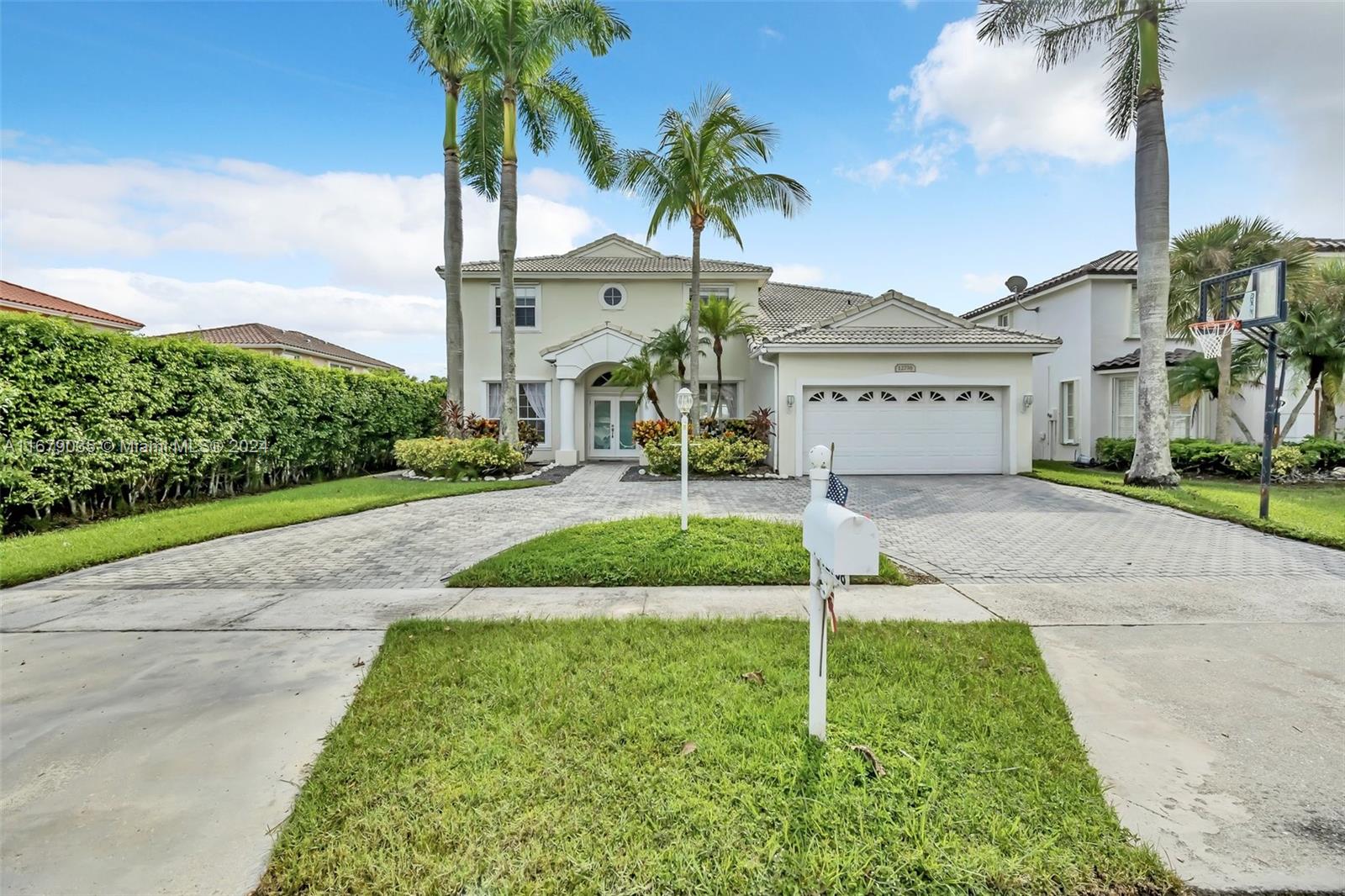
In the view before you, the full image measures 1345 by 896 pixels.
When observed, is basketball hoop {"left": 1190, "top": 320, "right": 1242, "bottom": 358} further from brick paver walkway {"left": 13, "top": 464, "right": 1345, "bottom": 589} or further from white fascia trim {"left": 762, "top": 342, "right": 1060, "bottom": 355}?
white fascia trim {"left": 762, "top": 342, "right": 1060, "bottom": 355}

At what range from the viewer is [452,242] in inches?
671

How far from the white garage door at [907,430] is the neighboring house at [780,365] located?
3 centimetres

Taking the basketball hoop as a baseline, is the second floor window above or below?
above

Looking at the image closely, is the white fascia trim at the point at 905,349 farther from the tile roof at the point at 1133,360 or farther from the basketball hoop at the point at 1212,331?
the tile roof at the point at 1133,360

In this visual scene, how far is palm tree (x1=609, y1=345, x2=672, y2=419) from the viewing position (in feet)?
58.1

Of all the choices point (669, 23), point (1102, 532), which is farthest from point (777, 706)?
point (669, 23)

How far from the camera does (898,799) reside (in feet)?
8.48

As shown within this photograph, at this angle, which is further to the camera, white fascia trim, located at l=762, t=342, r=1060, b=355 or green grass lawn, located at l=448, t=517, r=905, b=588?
white fascia trim, located at l=762, t=342, r=1060, b=355

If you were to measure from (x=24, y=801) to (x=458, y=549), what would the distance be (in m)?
5.10

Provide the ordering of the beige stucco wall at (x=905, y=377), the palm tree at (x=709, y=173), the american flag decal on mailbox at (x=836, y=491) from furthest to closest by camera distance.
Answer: the beige stucco wall at (x=905, y=377)
the palm tree at (x=709, y=173)
the american flag decal on mailbox at (x=836, y=491)

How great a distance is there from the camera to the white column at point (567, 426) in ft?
62.0

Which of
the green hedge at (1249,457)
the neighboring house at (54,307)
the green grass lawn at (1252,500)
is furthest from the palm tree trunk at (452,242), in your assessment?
the green hedge at (1249,457)

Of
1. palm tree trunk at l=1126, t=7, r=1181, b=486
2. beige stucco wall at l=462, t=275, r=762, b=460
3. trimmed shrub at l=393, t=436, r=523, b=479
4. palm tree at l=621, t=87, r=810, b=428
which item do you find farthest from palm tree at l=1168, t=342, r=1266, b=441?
trimmed shrub at l=393, t=436, r=523, b=479

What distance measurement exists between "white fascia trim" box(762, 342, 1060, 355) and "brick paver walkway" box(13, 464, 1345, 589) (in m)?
4.25
